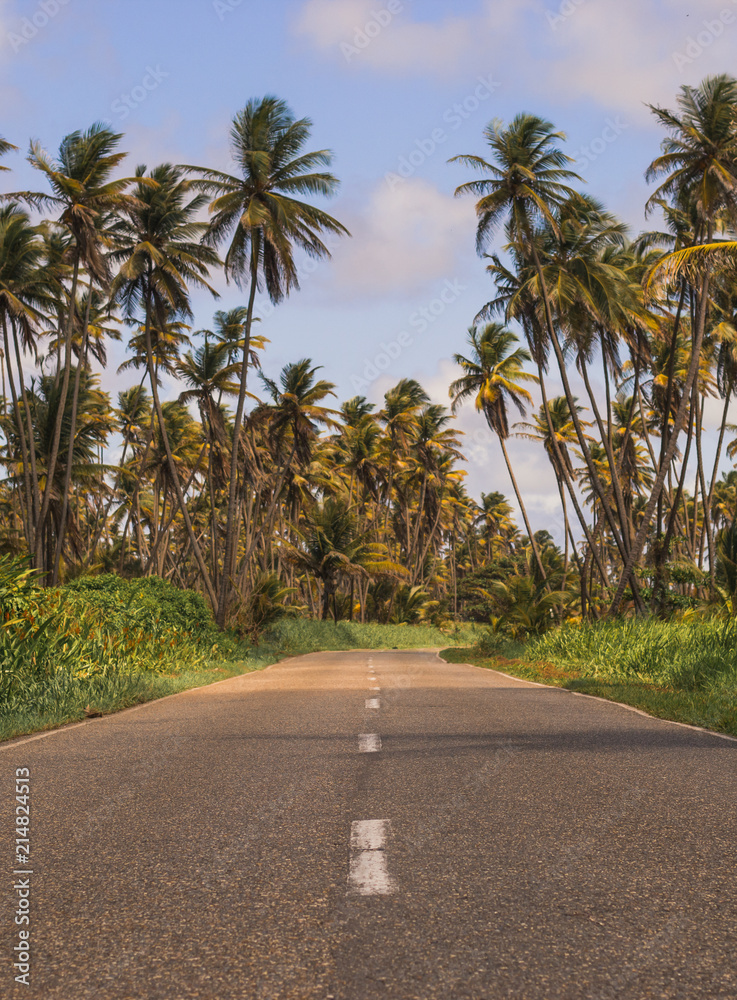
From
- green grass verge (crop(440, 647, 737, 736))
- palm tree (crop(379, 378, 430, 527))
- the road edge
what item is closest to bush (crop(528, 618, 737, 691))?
green grass verge (crop(440, 647, 737, 736))

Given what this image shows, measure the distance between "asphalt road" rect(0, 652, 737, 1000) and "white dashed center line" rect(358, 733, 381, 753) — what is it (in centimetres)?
6

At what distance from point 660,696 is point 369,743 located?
6147mm

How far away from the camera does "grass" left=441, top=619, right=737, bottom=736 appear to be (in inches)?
426

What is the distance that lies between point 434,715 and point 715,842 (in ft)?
19.5

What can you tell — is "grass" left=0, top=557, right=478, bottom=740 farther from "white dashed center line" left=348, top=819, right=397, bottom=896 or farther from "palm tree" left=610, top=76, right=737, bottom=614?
"palm tree" left=610, top=76, right=737, bottom=614

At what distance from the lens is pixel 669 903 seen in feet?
11.0

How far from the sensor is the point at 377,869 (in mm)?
3834

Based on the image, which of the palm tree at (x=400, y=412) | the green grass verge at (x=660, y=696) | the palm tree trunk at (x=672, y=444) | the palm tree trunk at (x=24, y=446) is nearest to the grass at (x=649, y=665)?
the green grass verge at (x=660, y=696)

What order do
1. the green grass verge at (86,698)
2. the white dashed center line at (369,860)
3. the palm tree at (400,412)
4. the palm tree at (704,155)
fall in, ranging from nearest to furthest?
1. the white dashed center line at (369,860)
2. the green grass verge at (86,698)
3. the palm tree at (704,155)
4. the palm tree at (400,412)

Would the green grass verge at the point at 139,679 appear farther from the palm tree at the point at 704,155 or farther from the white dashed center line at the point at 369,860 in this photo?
the palm tree at the point at 704,155

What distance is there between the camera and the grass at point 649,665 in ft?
35.5

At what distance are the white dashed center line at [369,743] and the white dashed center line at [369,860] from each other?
2564 millimetres

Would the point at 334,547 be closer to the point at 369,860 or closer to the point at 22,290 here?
the point at 22,290

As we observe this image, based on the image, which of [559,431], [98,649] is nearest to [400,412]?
[559,431]
